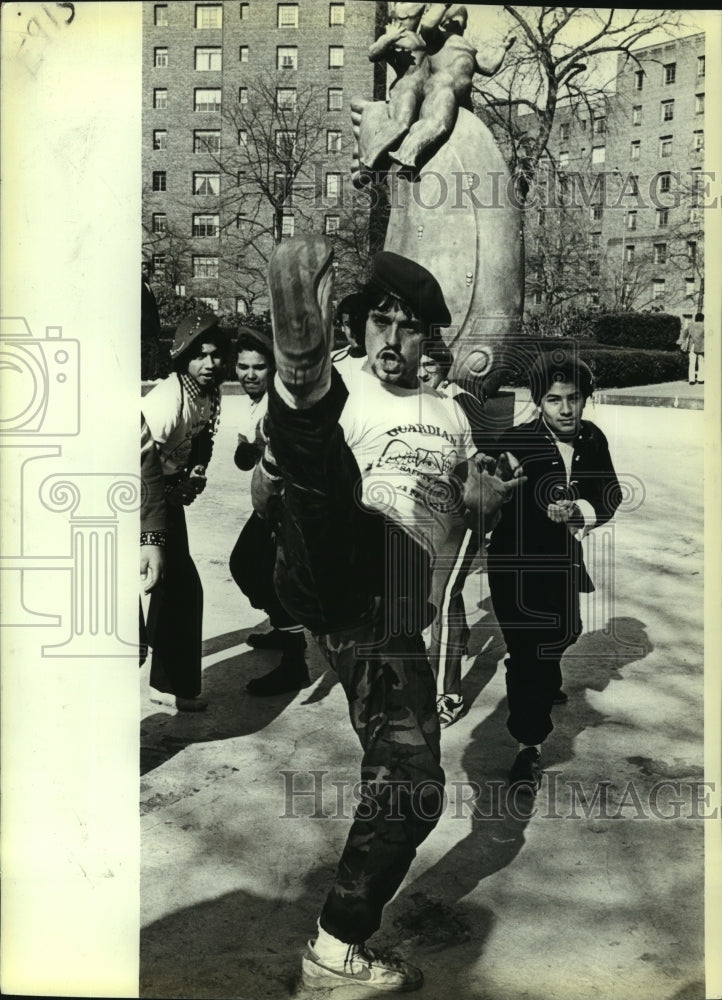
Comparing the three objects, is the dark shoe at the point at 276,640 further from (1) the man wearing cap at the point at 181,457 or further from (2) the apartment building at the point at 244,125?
(2) the apartment building at the point at 244,125

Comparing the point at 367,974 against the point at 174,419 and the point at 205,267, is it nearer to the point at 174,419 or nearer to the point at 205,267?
the point at 174,419

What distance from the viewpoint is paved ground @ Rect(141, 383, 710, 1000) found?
469 centimetres

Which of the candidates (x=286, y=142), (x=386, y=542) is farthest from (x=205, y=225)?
(x=386, y=542)

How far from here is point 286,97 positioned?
16.0 ft

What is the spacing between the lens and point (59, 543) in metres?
4.90

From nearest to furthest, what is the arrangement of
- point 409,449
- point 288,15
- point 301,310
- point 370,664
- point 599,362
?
point 301,310 < point 370,664 < point 409,449 < point 288,15 < point 599,362

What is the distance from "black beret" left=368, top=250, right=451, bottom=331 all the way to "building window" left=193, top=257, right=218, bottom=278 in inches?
25.8

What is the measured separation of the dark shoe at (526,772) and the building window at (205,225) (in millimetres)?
2486

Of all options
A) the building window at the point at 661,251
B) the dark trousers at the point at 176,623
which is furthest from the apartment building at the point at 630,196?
the dark trousers at the point at 176,623

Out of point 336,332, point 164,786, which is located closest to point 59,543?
point 164,786

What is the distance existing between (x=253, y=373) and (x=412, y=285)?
28.8 inches

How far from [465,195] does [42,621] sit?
245cm

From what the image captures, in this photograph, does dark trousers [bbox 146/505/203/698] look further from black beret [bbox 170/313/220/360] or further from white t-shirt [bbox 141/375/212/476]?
black beret [bbox 170/313/220/360]

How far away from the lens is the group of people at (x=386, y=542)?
4.57 metres
